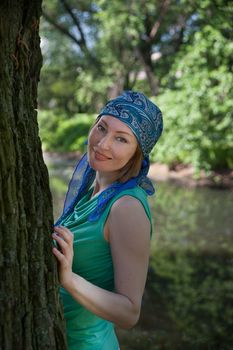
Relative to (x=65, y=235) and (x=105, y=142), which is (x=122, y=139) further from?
(x=65, y=235)

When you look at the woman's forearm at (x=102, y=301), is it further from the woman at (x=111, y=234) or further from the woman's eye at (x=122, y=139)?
the woman's eye at (x=122, y=139)

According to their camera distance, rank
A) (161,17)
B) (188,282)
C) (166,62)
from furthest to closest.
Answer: (166,62)
(161,17)
(188,282)

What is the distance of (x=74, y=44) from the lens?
3234cm

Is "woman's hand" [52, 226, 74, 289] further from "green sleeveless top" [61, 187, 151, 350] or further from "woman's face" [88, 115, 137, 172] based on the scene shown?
"woman's face" [88, 115, 137, 172]

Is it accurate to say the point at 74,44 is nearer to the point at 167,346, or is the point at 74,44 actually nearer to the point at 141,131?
the point at 167,346

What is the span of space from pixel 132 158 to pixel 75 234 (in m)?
0.33

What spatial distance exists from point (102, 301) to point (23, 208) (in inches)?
13.9

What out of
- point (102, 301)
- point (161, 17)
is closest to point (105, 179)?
point (102, 301)

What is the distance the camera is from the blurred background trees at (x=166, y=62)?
48.8ft

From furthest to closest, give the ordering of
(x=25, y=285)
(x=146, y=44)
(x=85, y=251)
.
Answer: (x=146, y=44), (x=85, y=251), (x=25, y=285)

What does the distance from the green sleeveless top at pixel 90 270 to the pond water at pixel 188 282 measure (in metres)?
3.28

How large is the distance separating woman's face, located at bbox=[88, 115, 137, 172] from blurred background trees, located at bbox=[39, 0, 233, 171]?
21.0 feet

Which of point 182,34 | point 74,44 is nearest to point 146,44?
point 182,34

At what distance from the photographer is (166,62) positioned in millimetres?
21500
